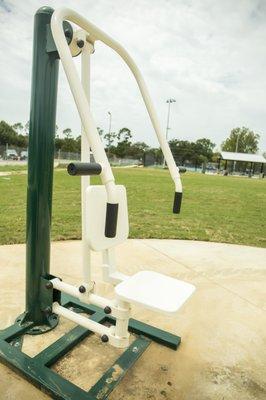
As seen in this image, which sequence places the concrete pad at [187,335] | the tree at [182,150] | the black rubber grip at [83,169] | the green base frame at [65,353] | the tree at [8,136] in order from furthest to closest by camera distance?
the tree at [182,150], the tree at [8,136], the concrete pad at [187,335], the green base frame at [65,353], the black rubber grip at [83,169]

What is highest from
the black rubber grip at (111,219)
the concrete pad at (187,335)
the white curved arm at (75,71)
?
the white curved arm at (75,71)

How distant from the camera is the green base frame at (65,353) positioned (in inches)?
63.1

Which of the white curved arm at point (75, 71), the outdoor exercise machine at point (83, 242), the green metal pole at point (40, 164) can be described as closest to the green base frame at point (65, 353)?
the outdoor exercise machine at point (83, 242)

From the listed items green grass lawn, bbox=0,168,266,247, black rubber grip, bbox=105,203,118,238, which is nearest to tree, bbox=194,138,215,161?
green grass lawn, bbox=0,168,266,247

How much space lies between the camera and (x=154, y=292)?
162cm

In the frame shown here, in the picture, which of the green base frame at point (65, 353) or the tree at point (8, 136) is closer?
the green base frame at point (65, 353)

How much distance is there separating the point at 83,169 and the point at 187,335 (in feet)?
5.06

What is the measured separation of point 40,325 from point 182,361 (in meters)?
0.95

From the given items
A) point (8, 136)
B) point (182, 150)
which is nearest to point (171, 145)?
point (182, 150)

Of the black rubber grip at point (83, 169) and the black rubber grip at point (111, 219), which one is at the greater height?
the black rubber grip at point (83, 169)

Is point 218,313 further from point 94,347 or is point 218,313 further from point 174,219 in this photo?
point 174,219

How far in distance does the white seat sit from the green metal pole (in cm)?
67

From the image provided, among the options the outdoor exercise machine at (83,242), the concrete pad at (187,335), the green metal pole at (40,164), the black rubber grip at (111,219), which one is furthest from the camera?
the green metal pole at (40,164)

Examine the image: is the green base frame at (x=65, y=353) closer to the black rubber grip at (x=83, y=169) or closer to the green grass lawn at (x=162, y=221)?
the black rubber grip at (x=83, y=169)
